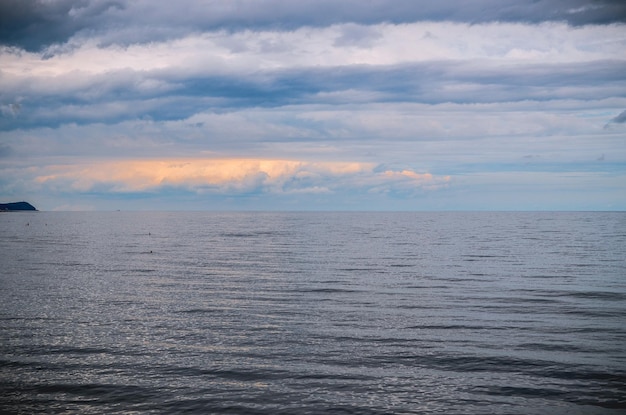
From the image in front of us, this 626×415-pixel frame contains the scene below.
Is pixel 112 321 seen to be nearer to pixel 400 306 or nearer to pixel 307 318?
pixel 307 318

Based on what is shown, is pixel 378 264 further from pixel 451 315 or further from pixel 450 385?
pixel 450 385

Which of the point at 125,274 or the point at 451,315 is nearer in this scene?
the point at 451,315

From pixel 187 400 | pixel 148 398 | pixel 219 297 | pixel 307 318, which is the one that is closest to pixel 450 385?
pixel 187 400

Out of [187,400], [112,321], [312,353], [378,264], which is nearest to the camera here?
[187,400]

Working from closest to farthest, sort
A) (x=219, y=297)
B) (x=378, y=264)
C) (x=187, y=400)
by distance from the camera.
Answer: (x=187, y=400) < (x=219, y=297) < (x=378, y=264)

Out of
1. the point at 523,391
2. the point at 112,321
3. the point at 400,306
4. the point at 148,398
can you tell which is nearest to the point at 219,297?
the point at 112,321

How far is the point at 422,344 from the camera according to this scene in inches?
1040

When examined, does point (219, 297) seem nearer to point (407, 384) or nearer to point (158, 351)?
point (158, 351)

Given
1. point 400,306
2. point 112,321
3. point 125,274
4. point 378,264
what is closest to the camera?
point 112,321

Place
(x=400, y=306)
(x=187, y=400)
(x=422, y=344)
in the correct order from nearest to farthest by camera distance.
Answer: (x=187, y=400), (x=422, y=344), (x=400, y=306)

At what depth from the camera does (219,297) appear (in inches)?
1581

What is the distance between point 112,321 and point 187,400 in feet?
47.9

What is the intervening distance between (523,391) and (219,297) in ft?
80.9

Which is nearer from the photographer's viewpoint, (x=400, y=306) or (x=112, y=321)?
(x=112, y=321)
